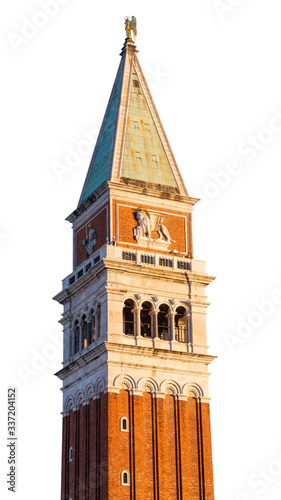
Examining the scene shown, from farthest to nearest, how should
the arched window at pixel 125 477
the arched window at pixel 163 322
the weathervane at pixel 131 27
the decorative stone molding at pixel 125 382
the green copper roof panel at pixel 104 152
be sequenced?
the weathervane at pixel 131 27, the green copper roof panel at pixel 104 152, the arched window at pixel 163 322, the decorative stone molding at pixel 125 382, the arched window at pixel 125 477

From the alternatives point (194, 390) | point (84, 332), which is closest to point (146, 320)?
point (84, 332)

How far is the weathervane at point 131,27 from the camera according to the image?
304ft

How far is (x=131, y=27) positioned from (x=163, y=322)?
27.0 m

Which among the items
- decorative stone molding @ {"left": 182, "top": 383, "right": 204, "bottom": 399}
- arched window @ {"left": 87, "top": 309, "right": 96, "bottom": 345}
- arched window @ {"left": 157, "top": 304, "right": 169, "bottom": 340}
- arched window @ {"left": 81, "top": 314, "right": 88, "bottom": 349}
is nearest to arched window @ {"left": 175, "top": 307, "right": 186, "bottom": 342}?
arched window @ {"left": 157, "top": 304, "right": 169, "bottom": 340}

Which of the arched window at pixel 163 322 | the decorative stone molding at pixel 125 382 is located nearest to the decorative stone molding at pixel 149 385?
the decorative stone molding at pixel 125 382

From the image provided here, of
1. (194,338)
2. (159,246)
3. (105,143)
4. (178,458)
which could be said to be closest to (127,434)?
(178,458)

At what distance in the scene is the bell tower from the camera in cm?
7550

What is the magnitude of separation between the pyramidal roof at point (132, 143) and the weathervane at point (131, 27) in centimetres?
151

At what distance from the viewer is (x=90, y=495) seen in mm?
75312

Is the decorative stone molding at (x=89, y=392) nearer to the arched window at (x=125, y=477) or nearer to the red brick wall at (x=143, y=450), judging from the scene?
the red brick wall at (x=143, y=450)

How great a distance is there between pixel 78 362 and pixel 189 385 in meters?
8.26

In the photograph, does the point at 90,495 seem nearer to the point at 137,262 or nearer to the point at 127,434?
the point at 127,434

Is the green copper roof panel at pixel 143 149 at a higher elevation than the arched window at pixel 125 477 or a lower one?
higher

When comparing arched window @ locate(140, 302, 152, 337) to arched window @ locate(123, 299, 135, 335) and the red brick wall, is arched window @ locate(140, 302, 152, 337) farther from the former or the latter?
the red brick wall
